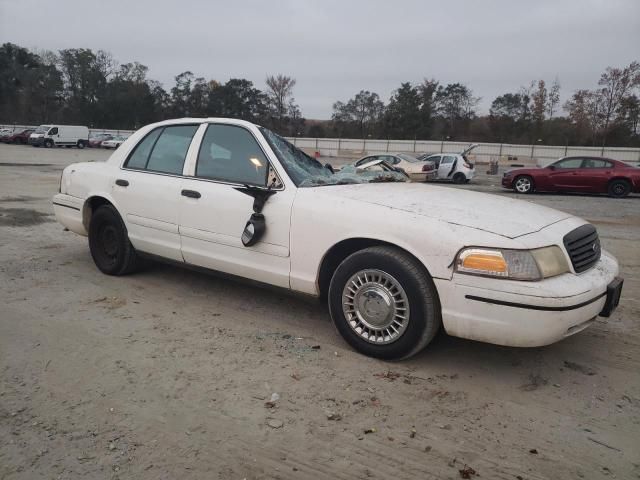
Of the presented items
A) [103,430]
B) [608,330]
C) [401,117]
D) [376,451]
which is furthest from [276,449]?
[401,117]

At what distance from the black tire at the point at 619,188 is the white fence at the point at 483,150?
25467mm

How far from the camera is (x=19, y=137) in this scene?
1654 inches

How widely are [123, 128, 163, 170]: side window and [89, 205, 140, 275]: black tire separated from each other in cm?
49

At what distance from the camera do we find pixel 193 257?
13.1ft

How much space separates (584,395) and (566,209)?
10043mm

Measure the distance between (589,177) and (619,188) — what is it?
0.99 metres

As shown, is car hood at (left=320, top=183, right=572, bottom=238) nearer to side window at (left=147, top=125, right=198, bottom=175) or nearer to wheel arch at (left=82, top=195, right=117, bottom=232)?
side window at (left=147, top=125, right=198, bottom=175)

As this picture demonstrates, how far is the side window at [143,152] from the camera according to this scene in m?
4.46

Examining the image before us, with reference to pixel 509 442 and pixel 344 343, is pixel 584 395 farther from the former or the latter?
pixel 344 343

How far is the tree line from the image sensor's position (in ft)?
210

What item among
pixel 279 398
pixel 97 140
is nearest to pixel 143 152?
pixel 279 398

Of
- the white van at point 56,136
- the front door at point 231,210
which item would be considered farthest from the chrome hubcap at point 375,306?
the white van at point 56,136

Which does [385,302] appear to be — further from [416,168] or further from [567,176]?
[416,168]

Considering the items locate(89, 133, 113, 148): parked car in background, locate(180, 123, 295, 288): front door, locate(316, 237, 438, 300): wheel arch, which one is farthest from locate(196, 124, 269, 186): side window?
locate(89, 133, 113, 148): parked car in background
